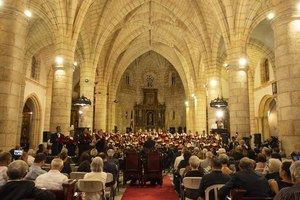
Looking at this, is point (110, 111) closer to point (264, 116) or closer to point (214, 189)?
point (264, 116)

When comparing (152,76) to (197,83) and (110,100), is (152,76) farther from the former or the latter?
(197,83)

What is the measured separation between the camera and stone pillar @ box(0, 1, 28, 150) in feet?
24.9

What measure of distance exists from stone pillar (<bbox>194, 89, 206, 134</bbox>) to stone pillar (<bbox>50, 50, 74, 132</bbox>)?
41.8 feet

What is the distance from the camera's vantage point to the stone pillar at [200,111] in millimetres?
23672

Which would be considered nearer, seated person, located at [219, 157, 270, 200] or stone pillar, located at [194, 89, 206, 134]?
seated person, located at [219, 157, 270, 200]

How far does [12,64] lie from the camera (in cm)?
780

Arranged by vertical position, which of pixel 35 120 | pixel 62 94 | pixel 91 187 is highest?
pixel 62 94

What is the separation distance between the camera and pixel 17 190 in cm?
321

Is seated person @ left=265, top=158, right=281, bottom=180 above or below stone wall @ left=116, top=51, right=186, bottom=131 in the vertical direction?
below

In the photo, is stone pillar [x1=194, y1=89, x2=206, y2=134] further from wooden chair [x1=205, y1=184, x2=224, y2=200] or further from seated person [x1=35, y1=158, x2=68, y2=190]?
seated person [x1=35, y1=158, x2=68, y2=190]

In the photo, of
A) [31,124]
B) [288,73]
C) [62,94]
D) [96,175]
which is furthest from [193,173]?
[31,124]

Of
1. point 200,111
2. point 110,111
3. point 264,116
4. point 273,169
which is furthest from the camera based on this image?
point 110,111

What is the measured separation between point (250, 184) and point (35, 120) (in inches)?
850

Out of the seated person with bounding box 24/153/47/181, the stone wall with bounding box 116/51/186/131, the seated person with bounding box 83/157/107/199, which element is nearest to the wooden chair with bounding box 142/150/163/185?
the seated person with bounding box 83/157/107/199
